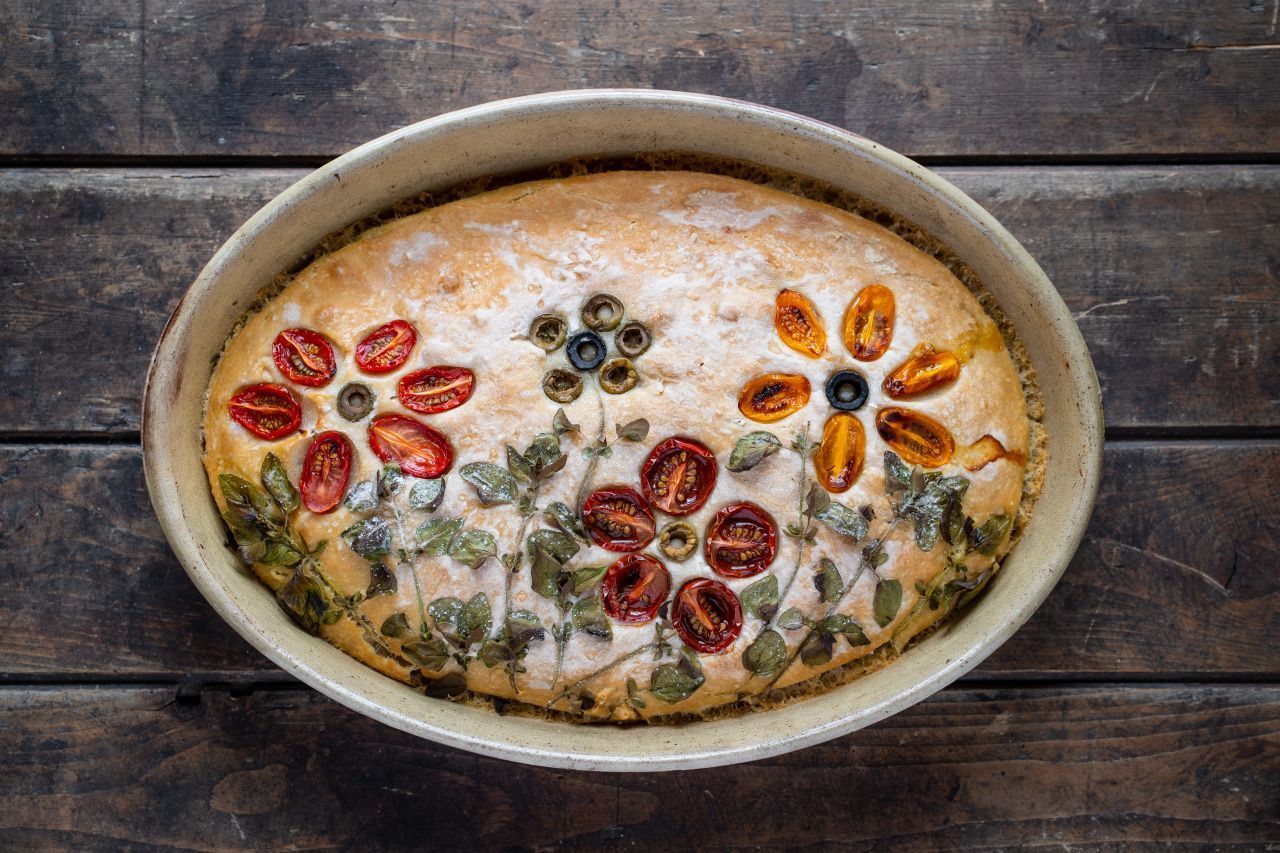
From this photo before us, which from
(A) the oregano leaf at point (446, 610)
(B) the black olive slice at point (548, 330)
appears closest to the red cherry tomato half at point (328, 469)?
(A) the oregano leaf at point (446, 610)

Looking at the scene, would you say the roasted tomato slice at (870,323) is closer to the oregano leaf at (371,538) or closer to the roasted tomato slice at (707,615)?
the roasted tomato slice at (707,615)

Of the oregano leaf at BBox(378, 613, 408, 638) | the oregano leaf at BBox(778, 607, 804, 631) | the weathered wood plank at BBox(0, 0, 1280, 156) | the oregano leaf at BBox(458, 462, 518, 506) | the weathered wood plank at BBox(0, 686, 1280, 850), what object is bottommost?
the weathered wood plank at BBox(0, 686, 1280, 850)

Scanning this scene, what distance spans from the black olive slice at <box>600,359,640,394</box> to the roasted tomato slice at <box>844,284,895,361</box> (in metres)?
0.32

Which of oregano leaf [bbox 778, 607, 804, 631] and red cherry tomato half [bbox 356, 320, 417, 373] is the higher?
red cherry tomato half [bbox 356, 320, 417, 373]

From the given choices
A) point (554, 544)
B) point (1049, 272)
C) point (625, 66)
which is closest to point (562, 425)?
point (554, 544)

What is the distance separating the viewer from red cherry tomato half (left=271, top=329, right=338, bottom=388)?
1.46 meters

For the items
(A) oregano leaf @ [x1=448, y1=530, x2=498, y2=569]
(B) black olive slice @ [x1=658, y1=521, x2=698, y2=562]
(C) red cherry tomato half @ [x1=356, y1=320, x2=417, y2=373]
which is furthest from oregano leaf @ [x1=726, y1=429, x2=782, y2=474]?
(C) red cherry tomato half @ [x1=356, y1=320, x2=417, y2=373]

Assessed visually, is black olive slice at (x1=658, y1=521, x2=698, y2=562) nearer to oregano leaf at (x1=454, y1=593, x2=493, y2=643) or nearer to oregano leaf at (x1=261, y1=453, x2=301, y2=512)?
oregano leaf at (x1=454, y1=593, x2=493, y2=643)

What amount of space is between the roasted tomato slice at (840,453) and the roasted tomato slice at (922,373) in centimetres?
8

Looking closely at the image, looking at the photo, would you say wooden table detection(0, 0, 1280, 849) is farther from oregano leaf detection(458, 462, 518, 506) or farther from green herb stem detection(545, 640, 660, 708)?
oregano leaf detection(458, 462, 518, 506)

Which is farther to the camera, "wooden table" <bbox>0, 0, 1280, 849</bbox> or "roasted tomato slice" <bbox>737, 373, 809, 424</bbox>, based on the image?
"wooden table" <bbox>0, 0, 1280, 849</bbox>

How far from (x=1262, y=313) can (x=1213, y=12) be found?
1.70 feet

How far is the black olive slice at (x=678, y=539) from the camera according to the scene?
4.79 ft

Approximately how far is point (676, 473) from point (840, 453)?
243mm
